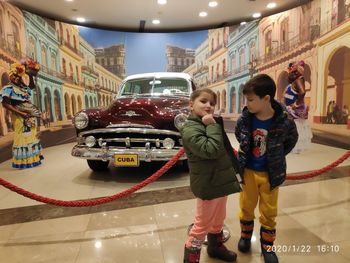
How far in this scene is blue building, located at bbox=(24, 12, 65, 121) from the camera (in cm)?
673

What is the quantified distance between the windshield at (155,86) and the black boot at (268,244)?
9.87ft

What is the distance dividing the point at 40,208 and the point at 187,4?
5.95 metres

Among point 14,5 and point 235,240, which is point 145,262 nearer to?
point 235,240

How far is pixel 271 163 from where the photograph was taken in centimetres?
167

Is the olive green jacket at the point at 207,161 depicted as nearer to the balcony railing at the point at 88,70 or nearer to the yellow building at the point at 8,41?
the yellow building at the point at 8,41

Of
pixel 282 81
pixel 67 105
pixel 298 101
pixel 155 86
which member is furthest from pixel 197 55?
pixel 155 86

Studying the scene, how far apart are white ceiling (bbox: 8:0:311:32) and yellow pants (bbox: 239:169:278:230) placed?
234 inches

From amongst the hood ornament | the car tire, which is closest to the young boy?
the hood ornament

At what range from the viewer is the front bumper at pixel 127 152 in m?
3.27

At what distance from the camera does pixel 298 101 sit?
17.4 ft

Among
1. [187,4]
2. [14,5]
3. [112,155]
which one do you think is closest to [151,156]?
[112,155]

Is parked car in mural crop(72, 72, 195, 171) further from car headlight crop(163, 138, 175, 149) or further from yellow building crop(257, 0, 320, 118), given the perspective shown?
yellow building crop(257, 0, 320, 118)

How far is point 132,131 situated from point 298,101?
146 inches

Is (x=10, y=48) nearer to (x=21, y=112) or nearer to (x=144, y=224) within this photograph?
(x=21, y=112)
